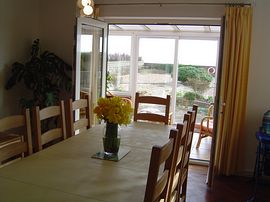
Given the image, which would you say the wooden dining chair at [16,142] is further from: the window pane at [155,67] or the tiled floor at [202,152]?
the window pane at [155,67]

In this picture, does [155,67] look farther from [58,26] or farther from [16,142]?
[16,142]

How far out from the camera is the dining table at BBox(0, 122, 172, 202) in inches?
56.1

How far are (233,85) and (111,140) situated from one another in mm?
2219

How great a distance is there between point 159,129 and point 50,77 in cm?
216

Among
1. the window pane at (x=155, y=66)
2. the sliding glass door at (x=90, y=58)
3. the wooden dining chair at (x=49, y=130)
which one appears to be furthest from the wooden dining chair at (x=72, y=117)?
the window pane at (x=155, y=66)

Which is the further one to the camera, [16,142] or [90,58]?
[90,58]

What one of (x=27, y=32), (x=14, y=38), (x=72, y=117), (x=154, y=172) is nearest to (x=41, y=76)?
(x=14, y=38)

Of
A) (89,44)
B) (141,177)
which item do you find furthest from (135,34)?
(141,177)

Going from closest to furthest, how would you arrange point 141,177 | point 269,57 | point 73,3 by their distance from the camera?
1. point 141,177
2. point 269,57
3. point 73,3

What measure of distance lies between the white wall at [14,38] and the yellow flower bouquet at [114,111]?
2448 millimetres

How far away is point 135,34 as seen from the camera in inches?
288

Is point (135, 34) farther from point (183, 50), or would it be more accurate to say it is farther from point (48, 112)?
point (48, 112)

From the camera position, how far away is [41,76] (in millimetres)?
4027

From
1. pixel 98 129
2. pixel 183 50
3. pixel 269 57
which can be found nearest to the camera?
pixel 98 129
